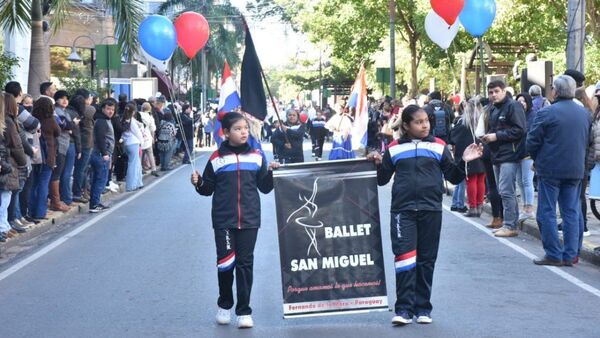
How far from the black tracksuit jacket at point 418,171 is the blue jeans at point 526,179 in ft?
18.6

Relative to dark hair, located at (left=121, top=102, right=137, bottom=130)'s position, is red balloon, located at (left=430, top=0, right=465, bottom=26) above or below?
above

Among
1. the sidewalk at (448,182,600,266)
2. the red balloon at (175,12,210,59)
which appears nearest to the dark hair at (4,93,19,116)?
the red balloon at (175,12,210,59)

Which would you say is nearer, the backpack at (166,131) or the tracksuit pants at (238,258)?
Result: the tracksuit pants at (238,258)

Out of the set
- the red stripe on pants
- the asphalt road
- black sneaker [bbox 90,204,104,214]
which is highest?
the red stripe on pants

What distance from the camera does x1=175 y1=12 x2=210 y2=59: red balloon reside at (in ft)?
Answer: 57.8

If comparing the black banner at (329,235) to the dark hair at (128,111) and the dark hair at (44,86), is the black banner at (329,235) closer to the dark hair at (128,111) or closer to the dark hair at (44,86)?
the dark hair at (44,86)

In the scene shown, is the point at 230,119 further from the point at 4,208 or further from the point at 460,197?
the point at 460,197

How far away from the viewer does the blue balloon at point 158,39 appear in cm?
1694

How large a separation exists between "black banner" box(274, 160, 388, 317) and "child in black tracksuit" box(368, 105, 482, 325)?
0.19m

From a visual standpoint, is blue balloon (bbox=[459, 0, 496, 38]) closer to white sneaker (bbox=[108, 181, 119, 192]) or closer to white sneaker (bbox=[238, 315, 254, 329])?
white sneaker (bbox=[108, 181, 119, 192])

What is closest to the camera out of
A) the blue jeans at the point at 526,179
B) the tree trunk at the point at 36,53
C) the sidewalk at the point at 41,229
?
the sidewalk at the point at 41,229

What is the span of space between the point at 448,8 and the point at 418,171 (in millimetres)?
8642

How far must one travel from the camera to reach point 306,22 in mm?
49438

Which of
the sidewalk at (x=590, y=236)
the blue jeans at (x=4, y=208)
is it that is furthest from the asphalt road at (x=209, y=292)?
the blue jeans at (x=4, y=208)
